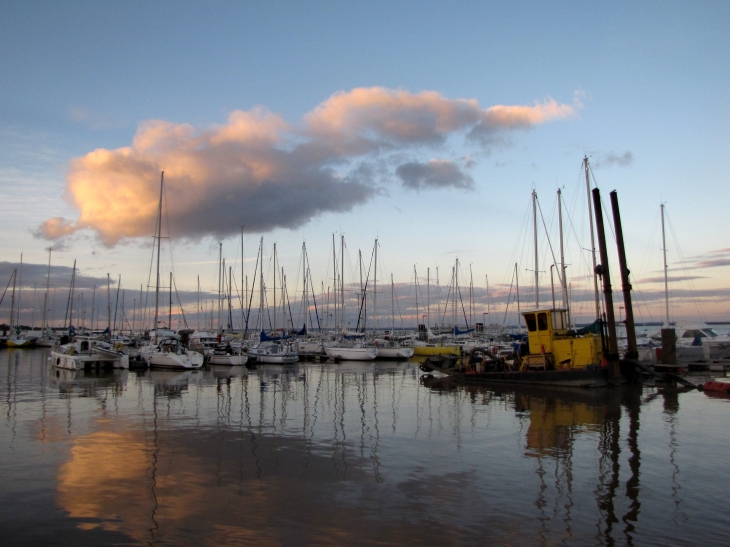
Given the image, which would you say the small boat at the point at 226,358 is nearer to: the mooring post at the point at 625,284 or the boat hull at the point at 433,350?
the boat hull at the point at 433,350

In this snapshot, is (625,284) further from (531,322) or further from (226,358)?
(226,358)

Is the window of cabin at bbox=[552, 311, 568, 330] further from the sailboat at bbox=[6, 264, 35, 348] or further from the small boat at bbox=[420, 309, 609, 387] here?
the sailboat at bbox=[6, 264, 35, 348]

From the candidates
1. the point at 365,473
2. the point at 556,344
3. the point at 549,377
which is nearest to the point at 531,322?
the point at 556,344

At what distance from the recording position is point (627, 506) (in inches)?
356

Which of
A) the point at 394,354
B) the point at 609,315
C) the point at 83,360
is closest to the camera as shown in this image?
the point at 609,315

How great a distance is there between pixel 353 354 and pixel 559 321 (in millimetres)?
28523

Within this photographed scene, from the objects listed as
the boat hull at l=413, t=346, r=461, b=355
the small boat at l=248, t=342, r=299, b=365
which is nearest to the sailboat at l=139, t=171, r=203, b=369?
the small boat at l=248, t=342, r=299, b=365

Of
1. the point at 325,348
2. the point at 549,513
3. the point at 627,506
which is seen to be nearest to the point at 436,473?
the point at 549,513

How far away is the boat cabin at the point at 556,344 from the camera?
26953 mm

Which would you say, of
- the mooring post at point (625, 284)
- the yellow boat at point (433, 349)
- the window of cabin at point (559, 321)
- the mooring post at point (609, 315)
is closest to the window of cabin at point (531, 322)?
the window of cabin at point (559, 321)

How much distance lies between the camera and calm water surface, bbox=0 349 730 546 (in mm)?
7918

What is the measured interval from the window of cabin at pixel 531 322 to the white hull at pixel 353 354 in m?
26.8

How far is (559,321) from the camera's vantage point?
92.6 ft

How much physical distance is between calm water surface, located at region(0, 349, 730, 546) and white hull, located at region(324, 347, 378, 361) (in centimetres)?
3211
